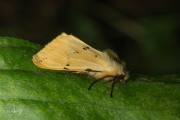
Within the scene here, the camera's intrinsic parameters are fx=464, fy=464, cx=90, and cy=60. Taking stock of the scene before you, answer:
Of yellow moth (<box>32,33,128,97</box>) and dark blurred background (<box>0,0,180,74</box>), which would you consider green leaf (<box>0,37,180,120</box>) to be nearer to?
yellow moth (<box>32,33,128,97</box>)

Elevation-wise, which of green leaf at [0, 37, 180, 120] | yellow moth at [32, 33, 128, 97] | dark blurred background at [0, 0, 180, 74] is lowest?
green leaf at [0, 37, 180, 120]

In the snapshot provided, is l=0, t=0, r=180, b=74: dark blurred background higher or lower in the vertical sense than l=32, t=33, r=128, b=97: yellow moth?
higher

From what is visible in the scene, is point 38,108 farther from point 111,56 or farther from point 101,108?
point 111,56

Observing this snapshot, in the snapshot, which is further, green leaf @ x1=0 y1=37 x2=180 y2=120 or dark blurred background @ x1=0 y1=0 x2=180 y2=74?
dark blurred background @ x1=0 y1=0 x2=180 y2=74

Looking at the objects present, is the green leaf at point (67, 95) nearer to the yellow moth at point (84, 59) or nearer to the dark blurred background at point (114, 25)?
the yellow moth at point (84, 59)

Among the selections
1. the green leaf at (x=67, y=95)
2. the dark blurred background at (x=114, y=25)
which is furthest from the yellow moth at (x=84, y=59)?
the dark blurred background at (x=114, y=25)

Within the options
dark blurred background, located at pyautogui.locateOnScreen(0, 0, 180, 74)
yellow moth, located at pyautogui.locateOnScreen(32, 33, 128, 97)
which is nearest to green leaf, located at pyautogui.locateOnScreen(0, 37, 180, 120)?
yellow moth, located at pyautogui.locateOnScreen(32, 33, 128, 97)

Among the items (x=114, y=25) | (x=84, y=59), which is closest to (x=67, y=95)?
(x=84, y=59)

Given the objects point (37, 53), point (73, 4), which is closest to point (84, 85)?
point (37, 53)
